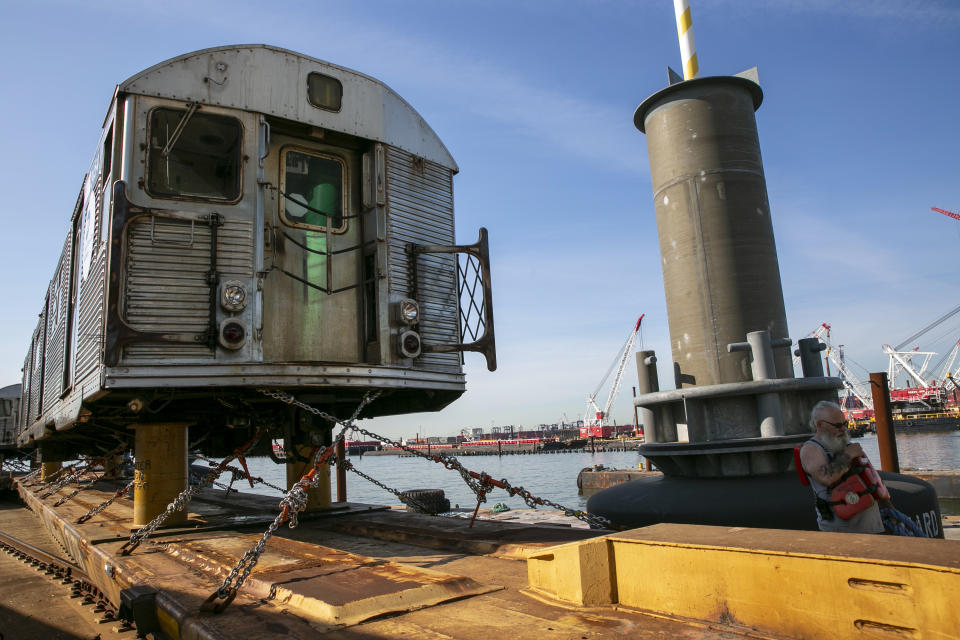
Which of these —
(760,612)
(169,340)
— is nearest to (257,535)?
(169,340)

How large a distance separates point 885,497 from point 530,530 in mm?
3140

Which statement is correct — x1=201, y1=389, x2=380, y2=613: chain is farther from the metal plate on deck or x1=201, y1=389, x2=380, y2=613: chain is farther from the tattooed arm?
the tattooed arm

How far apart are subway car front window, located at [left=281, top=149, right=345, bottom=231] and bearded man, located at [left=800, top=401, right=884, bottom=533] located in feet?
19.0

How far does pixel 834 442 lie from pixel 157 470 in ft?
24.4

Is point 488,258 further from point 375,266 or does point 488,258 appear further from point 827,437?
point 827,437

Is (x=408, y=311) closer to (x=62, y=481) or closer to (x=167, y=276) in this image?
(x=167, y=276)

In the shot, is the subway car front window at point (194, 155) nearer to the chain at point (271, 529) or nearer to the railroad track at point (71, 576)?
the chain at point (271, 529)

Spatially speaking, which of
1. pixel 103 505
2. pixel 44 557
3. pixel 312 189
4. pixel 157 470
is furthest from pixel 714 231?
pixel 44 557

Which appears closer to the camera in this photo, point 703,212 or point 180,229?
point 180,229

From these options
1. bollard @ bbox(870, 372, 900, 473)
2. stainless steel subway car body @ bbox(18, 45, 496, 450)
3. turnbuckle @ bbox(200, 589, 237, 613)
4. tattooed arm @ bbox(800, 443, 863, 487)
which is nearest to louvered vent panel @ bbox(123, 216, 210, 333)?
stainless steel subway car body @ bbox(18, 45, 496, 450)

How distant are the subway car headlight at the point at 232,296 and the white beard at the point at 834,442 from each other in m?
5.58

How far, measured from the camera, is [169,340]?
6371mm

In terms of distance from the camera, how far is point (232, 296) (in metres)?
6.65

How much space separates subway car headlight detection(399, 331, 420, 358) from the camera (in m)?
7.53
